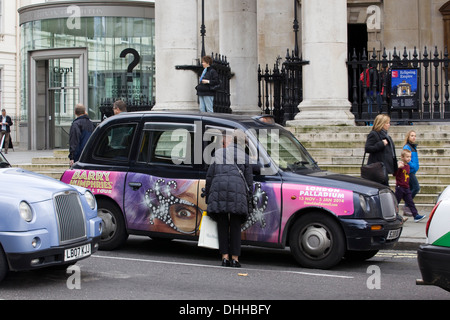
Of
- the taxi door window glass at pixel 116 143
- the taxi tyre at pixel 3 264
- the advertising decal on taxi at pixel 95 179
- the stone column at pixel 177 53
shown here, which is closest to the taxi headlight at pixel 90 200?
the taxi tyre at pixel 3 264

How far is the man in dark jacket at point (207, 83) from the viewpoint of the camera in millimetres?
16391

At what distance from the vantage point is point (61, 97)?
30.5 meters

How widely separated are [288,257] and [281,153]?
1.48 m

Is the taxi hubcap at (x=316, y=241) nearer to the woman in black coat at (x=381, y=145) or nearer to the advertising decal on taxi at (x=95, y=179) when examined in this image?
the advertising decal on taxi at (x=95, y=179)

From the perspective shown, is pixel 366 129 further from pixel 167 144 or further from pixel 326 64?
pixel 167 144

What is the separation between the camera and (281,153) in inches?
385

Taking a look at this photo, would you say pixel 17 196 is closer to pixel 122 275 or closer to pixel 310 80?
pixel 122 275

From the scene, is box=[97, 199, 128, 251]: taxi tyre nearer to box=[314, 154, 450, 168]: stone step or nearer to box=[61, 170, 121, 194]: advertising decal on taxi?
box=[61, 170, 121, 194]: advertising decal on taxi

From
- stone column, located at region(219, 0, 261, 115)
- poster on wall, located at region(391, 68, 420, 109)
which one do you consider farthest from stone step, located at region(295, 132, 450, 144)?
stone column, located at region(219, 0, 261, 115)

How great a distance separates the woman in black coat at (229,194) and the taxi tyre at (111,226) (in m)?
1.64

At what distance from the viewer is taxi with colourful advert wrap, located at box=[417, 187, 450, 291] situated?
621 cm

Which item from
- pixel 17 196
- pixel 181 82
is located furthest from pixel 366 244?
pixel 181 82

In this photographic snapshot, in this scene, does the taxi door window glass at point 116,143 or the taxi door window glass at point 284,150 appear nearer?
the taxi door window glass at point 284,150

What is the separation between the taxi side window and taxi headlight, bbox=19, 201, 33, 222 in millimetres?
2748
